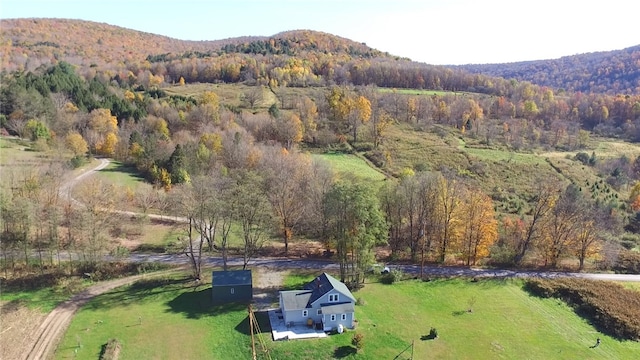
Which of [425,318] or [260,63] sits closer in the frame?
[425,318]

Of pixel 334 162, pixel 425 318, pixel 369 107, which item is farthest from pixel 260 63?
pixel 425 318

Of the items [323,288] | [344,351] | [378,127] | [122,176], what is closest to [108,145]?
[122,176]

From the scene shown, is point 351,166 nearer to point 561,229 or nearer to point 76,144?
point 561,229

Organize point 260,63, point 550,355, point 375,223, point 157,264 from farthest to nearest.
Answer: point 260,63 → point 157,264 → point 375,223 → point 550,355

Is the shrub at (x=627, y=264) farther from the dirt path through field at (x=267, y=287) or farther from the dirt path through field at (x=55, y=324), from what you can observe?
the dirt path through field at (x=55, y=324)

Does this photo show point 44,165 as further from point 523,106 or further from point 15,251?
point 523,106

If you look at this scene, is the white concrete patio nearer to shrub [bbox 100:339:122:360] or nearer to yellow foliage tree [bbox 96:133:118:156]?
shrub [bbox 100:339:122:360]

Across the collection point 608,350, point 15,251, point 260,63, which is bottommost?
point 608,350
